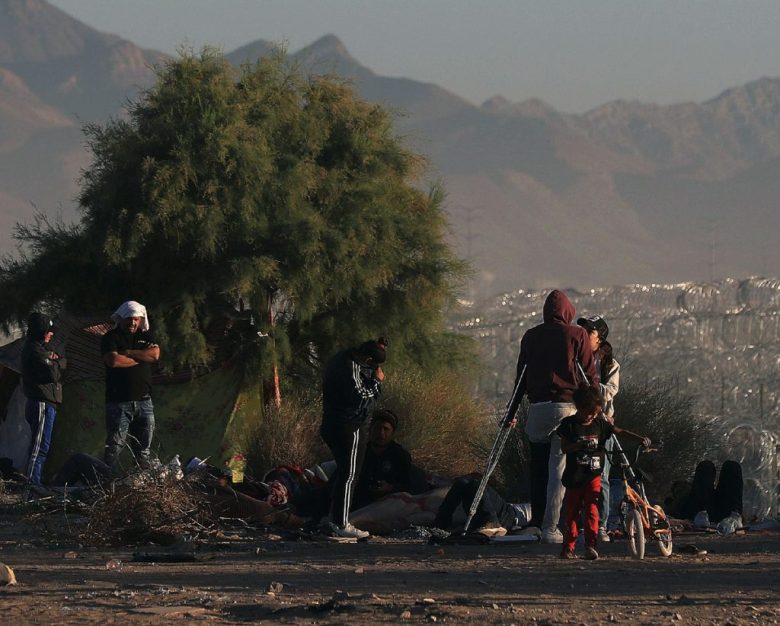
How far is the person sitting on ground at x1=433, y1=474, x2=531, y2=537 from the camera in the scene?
37.1 feet

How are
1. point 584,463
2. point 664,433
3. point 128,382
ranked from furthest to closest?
1. point 664,433
2. point 128,382
3. point 584,463

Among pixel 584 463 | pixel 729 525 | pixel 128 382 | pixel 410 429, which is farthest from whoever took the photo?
pixel 410 429

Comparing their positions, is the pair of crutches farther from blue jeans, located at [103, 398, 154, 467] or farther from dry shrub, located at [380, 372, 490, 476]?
dry shrub, located at [380, 372, 490, 476]

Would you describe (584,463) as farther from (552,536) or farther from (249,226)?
(249,226)

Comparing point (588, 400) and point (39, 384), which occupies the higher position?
point (39, 384)

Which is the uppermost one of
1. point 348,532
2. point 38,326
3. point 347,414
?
point 38,326

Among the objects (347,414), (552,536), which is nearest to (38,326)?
(347,414)

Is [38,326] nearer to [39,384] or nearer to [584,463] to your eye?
[39,384]

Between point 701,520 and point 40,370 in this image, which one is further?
point 40,370

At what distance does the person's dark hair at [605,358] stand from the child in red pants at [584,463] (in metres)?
1.17

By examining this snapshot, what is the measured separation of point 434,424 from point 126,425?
17.6 ft

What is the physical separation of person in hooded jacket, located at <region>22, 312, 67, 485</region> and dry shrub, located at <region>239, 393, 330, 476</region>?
2.51 meters

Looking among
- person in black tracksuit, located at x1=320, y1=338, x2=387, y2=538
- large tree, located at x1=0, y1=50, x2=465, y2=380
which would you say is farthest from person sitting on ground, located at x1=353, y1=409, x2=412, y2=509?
large tree, located at x1=0, y1=50, x2=465, y2=380

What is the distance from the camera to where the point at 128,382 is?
1277 centimetres
